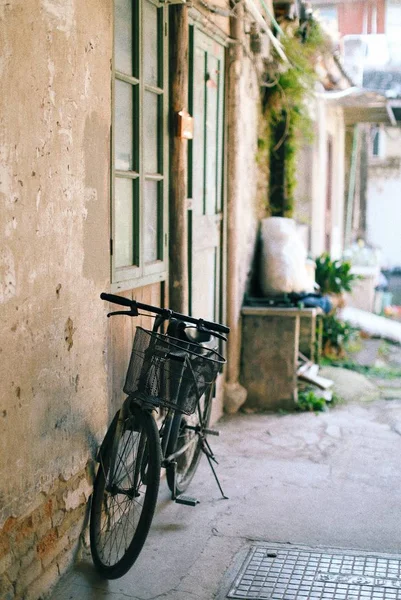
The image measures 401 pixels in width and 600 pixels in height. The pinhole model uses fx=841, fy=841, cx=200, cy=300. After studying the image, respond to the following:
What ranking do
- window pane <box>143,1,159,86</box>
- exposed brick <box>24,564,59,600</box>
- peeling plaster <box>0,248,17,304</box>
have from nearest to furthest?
→ peeling plaster <box>0,248,17,304</box>
exposed brick <box>24,564,59,600</box>
window pane <box>143,1,159,86</box>

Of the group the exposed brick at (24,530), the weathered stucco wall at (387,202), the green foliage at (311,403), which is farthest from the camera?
the weathered stucco wall at (387,202)

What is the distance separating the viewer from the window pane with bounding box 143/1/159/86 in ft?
17.9

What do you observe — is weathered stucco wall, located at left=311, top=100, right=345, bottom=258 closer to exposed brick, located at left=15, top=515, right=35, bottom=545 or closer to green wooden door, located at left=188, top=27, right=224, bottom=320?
green wooden door, located at left=188, top=27, right=224, bottom=320

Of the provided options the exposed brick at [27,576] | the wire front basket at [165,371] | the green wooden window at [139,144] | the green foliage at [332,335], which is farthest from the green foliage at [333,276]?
the exposed brick at [27,576]

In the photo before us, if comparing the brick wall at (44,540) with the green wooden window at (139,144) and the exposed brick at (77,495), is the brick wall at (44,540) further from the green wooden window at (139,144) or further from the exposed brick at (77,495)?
the green wooden window at (139,144)

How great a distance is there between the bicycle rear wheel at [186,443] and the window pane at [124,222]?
1.02 metres

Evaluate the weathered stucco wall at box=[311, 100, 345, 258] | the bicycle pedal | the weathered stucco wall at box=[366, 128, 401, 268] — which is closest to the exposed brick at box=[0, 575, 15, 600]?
the bicycle pedal

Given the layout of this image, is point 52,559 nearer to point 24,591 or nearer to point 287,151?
point 24,591

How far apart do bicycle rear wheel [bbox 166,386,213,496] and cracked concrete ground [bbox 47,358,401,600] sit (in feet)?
0.51

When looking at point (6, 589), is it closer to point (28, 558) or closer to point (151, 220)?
point (28, 558)

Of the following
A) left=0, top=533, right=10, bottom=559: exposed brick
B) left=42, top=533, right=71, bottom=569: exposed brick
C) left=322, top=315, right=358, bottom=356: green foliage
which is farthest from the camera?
left=322, top=315, right=358, bottom=356: green foliage

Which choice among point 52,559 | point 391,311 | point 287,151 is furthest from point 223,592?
point 391,311

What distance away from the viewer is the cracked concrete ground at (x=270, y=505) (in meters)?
4.41

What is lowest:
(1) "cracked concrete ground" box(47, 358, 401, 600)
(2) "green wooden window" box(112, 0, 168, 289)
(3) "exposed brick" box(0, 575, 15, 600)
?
(1) "cracked concrete ground" box(47, 358, 401, 600)
